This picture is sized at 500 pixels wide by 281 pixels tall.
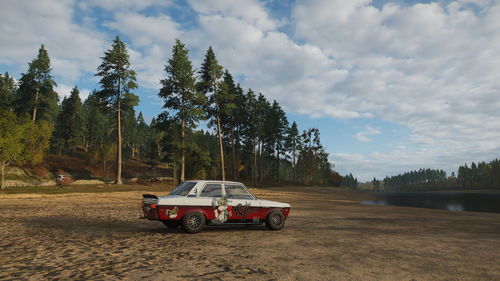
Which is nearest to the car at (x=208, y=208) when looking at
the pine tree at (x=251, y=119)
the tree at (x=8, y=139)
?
the tree at (x=8, y=139)

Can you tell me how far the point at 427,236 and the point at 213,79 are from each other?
35.5 meters

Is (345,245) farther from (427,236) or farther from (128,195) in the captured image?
(128,195)

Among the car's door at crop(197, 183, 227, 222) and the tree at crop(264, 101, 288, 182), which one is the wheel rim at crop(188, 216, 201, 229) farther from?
the tree at crop(264, 101, 288, 182)

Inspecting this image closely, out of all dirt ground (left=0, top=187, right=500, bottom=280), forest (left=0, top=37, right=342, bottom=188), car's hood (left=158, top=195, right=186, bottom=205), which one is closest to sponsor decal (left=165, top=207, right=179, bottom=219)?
car's hood (left=158, top=195, right=186, bottom=205)

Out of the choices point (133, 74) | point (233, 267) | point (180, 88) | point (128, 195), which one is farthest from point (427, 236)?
point (133, 74)

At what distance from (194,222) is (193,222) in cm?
4

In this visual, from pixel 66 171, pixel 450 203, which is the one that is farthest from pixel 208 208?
pixel 66 171

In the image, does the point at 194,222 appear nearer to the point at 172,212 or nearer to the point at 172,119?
the point at 172,212

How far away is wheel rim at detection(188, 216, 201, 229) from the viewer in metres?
10.4

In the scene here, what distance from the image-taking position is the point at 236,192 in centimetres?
1138

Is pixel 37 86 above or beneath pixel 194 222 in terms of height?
above

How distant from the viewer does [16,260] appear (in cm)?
681

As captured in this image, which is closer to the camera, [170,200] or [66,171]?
[170,200]

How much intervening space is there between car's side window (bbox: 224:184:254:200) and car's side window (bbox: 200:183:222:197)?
310 millimetres
